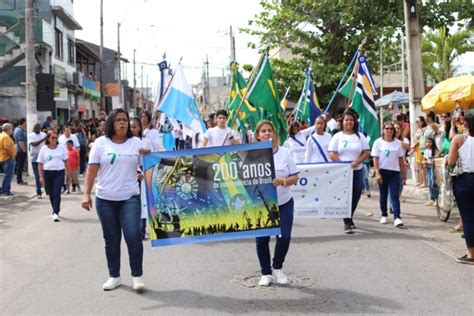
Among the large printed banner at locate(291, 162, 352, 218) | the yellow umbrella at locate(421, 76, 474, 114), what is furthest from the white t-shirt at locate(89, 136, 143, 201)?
the yellow umbrella at locate(421, 76, 474, 114)

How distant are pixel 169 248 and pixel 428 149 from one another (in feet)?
22.9

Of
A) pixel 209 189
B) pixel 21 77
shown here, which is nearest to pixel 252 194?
pixel 209 189

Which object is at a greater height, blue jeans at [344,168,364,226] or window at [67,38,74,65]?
window at [67,38,74,65]

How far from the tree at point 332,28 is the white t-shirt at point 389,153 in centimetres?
1214

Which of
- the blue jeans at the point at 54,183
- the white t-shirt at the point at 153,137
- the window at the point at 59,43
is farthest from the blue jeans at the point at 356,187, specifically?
the window at the point at 59,43

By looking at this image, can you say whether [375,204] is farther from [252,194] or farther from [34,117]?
[34,117]

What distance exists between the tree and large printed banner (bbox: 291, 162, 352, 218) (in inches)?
496

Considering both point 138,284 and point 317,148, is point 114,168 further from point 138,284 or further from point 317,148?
point 317,148

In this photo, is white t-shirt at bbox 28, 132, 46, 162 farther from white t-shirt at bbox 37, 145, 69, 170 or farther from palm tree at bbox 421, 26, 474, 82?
palm tree at bbox 421, 26, 474, 82

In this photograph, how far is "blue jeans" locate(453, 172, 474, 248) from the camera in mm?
7773

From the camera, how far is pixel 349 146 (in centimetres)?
1055

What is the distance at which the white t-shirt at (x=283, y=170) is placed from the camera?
6910mm

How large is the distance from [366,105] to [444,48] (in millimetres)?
20692

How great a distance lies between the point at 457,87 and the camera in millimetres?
12930
